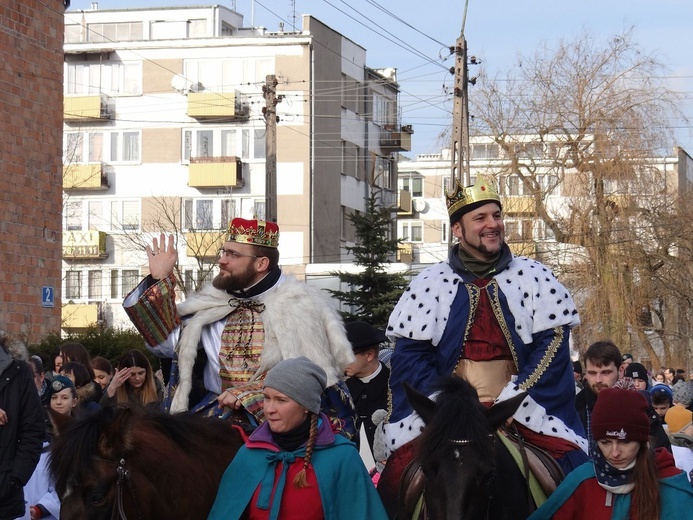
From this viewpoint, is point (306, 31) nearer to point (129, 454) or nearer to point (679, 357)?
point (679, 357)

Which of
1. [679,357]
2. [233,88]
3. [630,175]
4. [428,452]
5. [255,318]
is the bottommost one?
[679,357]

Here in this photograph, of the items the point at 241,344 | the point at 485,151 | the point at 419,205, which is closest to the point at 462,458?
the point at 241,344

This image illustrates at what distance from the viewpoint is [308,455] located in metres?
5.24

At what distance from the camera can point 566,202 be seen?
3650 centimetres

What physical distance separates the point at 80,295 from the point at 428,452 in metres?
49.3

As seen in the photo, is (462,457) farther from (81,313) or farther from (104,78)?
(104,78)

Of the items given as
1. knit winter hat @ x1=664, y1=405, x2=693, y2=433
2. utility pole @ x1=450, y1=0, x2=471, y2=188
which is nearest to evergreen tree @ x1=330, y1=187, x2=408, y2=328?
utility pole @ x1=450, y1=0, x2=471, y2=188

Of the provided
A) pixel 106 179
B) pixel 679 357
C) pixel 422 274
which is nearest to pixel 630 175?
pixel 679 357

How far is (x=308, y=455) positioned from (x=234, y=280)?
2122mm

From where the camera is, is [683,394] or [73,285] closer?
[683,394]

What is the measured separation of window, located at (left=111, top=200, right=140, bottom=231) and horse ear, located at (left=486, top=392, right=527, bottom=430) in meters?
47.4

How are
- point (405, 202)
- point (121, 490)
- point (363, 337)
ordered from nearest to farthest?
1. point (121, 490)
2. point (363, 337)
3. point (405, 202)

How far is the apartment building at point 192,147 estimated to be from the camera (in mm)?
50625

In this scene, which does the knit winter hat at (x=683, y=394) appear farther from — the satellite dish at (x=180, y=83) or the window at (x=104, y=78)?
the window at (x=104, y=78)
